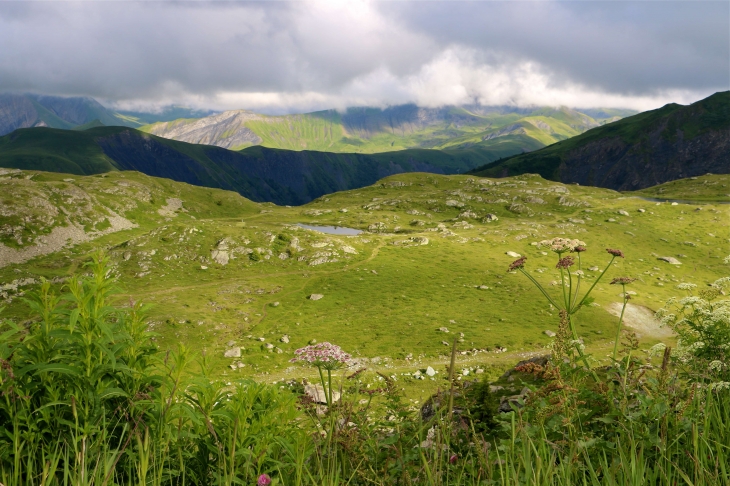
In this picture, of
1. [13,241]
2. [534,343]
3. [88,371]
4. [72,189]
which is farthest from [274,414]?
[72,189]

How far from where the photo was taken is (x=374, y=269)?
65938 millimetres

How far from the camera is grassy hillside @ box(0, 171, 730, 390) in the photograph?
137 feet

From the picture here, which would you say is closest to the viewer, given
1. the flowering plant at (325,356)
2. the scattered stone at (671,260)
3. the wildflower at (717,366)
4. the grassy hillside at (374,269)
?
the flowering plant at (325,356)

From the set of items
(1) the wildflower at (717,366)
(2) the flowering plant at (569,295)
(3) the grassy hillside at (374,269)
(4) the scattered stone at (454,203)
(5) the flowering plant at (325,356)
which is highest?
(2) the flowering plant at (569,295)

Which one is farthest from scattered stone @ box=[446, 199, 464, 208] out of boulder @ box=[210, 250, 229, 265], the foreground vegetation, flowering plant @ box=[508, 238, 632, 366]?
the foreground vegetation

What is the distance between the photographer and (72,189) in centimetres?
10931

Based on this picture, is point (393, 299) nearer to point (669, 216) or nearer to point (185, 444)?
point (185, 444)

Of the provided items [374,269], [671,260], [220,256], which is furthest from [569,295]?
[671,260]

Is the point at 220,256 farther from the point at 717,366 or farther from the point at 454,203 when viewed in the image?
the point at 454,203

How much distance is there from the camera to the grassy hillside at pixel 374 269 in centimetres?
4172

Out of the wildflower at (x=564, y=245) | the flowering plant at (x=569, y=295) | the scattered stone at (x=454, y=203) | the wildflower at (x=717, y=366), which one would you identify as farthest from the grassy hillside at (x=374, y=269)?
the wildflower at (x=717, y=366)

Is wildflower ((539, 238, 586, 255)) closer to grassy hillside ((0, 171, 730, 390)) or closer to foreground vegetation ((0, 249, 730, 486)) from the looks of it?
foreground vegetation ((0, 249, 730, 486))

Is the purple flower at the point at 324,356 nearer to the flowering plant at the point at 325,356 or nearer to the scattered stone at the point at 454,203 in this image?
the flowering plant at the point at 325,356

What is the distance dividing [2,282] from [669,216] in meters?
139
